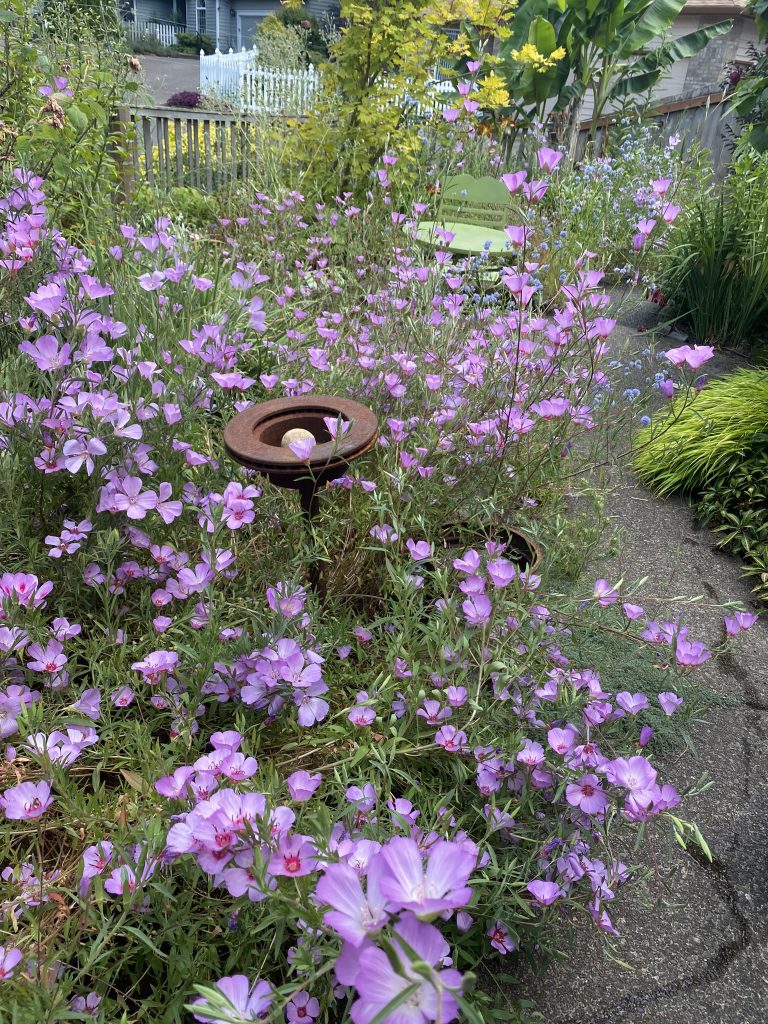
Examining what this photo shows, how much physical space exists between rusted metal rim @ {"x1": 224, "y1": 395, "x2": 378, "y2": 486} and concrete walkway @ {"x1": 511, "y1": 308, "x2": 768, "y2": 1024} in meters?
0.83

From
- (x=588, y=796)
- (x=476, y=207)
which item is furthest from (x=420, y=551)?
(x=476, y=207)

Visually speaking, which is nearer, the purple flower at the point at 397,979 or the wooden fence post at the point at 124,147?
the purple flower at the point at 397,979

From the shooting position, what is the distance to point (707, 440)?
3.37 m

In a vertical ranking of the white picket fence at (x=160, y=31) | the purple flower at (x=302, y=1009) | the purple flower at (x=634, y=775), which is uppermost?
the white picket fence at (x=160, y=31)

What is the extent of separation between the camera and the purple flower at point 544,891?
46.6 inches

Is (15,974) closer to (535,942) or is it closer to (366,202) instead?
(535,942)

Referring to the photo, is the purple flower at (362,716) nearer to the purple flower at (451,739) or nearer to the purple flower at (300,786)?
the purple flower at (451,739)

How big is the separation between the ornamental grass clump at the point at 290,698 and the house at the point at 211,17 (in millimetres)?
42168

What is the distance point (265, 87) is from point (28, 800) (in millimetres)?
16632

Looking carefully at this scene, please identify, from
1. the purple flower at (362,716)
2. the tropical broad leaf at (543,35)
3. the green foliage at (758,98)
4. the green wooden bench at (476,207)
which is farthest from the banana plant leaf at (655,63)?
the purple flower at (362,716)

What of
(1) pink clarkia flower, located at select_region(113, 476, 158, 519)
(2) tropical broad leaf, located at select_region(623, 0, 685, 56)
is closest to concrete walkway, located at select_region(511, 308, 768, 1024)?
(1) pink clarkia flower, located at select_region(113, 476, 158, 519)

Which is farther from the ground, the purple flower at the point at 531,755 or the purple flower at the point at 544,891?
the purple flower at the point at 531,755

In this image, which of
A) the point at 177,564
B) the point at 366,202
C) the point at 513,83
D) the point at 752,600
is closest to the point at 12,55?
the point at 366,202

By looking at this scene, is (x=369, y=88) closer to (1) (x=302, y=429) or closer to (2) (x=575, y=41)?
(1) (x=302, y=429)
